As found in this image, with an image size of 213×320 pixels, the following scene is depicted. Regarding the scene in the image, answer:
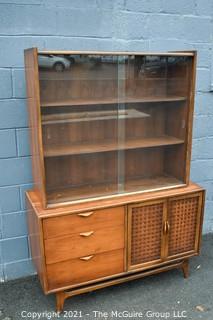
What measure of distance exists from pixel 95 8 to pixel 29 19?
453 mm

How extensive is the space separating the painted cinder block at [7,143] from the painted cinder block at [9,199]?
244mm

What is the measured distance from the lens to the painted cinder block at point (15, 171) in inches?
82.7

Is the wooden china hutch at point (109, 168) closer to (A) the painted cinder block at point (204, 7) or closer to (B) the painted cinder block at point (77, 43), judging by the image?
(B) the painted cinder block at point (77, 43)

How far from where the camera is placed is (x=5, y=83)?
196cm

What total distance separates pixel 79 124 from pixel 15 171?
56 centimetres

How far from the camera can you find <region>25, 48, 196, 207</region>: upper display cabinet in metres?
1.84

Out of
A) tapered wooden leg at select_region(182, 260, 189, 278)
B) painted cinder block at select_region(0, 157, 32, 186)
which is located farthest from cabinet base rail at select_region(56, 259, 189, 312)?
painted cinder block at select_region(0, 157, 32, 186)

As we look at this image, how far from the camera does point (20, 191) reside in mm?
2178

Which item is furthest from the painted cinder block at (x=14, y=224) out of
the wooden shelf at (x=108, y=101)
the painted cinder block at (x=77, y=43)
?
the painted cinder block at (x=77, y=43)

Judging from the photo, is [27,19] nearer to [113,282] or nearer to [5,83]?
[5,83]

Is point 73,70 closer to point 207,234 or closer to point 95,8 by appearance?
point 95,8

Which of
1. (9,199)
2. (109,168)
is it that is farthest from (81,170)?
(9,199)

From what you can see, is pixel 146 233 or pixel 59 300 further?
pixel 146 233

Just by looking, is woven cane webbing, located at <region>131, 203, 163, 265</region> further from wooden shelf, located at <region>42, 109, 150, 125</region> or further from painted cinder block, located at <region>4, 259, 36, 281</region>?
painted cinder block, located at <region>4, 259, 36, 281</region>
